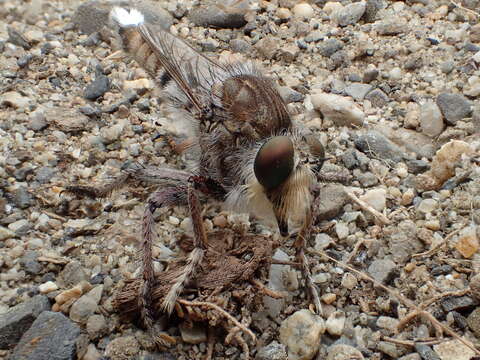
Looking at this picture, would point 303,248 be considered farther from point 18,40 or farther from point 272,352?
point 18,40

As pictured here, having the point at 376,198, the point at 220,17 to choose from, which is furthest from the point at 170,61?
the point at 220,17

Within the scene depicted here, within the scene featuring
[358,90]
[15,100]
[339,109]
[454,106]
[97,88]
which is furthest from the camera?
[97,88]

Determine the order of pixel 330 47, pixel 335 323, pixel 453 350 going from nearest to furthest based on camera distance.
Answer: pixel 453 350, pixel 335 323, pixel 330 47

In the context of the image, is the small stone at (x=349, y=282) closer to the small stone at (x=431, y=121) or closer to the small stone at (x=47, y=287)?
the small stone at (x=431, y=121)

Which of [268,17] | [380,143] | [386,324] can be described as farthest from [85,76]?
[386,324]

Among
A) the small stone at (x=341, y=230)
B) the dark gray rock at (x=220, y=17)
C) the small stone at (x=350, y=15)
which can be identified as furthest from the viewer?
the dark gray rock at (x=220, y=17)

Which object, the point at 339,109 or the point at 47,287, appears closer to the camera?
the point at 47,287

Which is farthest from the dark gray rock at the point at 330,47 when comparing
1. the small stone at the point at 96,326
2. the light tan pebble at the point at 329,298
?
the small stone at the point at 96,326
